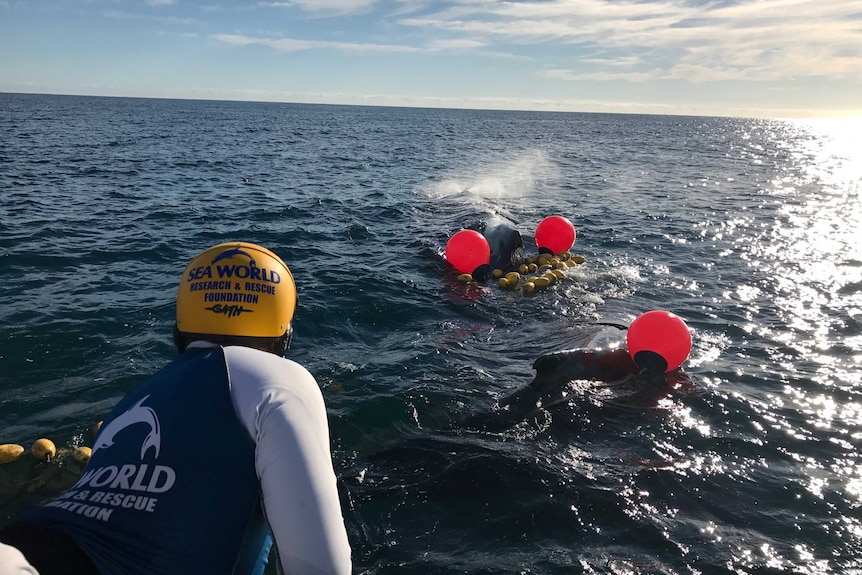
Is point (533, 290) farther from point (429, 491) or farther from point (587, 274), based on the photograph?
point (429, 491)

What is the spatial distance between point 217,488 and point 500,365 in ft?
25.3

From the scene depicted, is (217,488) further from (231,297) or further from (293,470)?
(231,297)

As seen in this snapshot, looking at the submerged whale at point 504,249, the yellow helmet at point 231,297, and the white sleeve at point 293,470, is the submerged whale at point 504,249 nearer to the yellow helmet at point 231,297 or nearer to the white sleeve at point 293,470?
the yellow helmet at point 231,297

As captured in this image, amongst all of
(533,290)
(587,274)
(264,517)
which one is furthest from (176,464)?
(587,274)

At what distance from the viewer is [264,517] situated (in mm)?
2365

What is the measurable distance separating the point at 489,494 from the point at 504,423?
4.95 feet

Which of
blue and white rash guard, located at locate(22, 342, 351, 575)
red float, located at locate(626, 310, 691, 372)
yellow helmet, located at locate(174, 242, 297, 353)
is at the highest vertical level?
yellow helmet, located at locate(174, 242, 297, 353)

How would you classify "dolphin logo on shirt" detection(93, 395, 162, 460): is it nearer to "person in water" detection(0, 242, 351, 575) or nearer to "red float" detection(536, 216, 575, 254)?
"person in water" detection(0, 242, 351, 575)

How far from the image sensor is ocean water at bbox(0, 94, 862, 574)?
5.93 meters

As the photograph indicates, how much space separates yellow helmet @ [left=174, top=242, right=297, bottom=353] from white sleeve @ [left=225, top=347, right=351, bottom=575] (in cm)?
46

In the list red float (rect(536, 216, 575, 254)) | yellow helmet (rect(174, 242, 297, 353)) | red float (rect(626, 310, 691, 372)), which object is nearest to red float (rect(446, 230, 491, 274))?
red float (rect(536, 216, 575, 254))

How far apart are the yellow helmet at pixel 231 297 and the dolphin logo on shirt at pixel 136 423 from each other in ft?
1.49

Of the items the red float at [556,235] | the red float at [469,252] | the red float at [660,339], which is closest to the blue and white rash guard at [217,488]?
the red float at [660,339]

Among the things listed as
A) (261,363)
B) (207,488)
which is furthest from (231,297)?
(207,488)
